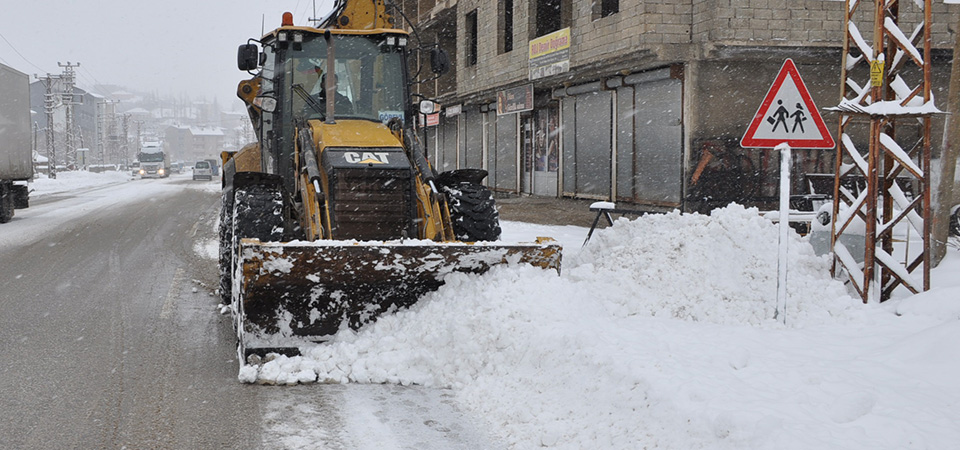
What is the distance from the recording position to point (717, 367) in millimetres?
4953

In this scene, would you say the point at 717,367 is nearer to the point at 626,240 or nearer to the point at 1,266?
the point at 626,240

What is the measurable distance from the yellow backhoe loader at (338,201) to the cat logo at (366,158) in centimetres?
1

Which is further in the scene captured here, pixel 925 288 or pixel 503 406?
pixel 925 288

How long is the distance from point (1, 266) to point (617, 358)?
9382 mm

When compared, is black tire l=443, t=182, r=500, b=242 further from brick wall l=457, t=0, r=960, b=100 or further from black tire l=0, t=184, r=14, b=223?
black tire l=0, t=184, r=14, b=223

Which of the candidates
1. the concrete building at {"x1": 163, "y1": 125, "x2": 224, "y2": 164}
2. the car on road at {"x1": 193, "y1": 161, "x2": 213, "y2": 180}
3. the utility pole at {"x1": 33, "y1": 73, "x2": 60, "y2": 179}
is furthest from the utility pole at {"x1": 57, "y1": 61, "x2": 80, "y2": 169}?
the concrete building at {"x1": 163, "y1": 125, "x2": 224, "y2": 164}

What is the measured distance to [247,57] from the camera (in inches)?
303

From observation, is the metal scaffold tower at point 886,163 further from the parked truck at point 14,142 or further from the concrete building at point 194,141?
the concrete building at point 194,141

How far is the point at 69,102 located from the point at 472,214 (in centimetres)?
6819

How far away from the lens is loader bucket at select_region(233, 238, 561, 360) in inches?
228

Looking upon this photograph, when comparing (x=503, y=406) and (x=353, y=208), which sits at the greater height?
(x=353, y=208)

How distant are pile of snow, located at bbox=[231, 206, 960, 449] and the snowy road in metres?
0.33

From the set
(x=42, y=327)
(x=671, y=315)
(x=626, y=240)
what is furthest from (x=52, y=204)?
(x=671, y=315)

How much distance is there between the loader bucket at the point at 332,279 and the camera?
5801 mm
